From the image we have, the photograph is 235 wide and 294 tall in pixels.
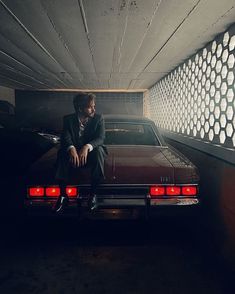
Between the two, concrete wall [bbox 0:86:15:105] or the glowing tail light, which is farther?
concrete wall [bbox 0:86:15:105]

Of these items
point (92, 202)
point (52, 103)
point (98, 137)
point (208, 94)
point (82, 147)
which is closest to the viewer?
point (92, 202)

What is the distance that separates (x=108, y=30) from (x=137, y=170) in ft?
10.5

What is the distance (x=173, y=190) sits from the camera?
2.98 meters

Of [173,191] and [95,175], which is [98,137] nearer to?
[95,175]

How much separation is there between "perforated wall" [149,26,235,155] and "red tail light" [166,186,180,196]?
8.97 feet

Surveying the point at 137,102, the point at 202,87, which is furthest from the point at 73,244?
the point at 137,102

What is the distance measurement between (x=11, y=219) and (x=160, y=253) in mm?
2133

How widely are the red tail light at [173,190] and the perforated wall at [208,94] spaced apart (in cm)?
273

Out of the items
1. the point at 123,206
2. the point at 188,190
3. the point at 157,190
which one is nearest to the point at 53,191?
the point at 123,206

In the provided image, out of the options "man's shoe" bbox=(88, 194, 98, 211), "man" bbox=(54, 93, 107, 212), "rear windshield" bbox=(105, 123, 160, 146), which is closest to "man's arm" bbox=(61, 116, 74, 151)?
"man" bbox=(54, 93, 107, 212)

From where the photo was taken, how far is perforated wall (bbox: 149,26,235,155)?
17.9 feet

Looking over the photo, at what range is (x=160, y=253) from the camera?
302cm

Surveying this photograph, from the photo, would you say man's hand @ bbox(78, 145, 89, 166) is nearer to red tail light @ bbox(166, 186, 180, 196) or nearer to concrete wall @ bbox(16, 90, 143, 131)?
red tail light @ bbox(166, 186, 180, 196)

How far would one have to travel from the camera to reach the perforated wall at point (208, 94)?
5.44m
